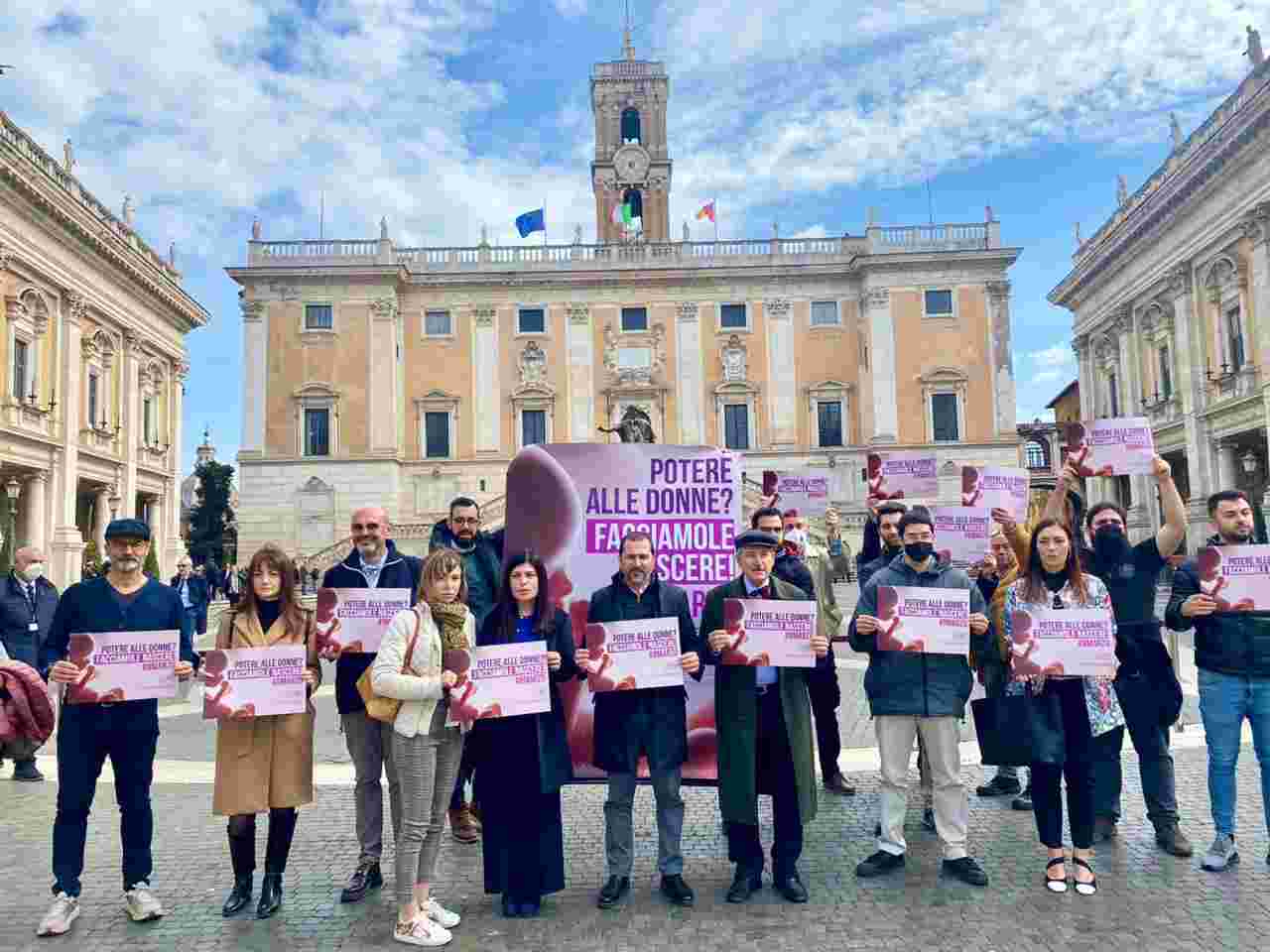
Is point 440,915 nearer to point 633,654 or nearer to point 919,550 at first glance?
point 633,654

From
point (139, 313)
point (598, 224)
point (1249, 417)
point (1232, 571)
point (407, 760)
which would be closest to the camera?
point (407, 760)

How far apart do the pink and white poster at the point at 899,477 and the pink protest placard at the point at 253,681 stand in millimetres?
5374

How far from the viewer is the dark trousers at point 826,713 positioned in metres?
6.80

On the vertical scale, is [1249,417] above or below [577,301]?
below

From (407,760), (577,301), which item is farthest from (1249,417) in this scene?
(407,760)

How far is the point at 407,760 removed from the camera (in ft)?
14.3

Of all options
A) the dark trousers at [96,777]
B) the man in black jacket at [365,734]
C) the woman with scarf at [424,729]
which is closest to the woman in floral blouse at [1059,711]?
the woman with scarf at [424,729]

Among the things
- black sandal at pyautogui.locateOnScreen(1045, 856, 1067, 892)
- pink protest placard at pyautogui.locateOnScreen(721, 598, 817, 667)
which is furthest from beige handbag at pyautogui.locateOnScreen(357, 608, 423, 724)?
black sandal at pyautogui.locateOnScreen(1045, 856, 1067, 892)

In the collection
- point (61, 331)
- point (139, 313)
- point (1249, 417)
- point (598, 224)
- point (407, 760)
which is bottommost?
point (407, 760)

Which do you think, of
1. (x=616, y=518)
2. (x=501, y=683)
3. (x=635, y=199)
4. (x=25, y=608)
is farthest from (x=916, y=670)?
(x=635, y=199)

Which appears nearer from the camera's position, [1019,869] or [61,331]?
[1019,869]

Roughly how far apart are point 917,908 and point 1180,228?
3102 centimetres

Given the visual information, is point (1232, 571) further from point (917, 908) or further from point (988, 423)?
point (988, 423)

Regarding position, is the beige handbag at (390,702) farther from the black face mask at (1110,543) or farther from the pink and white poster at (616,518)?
the black face mask at (1110,543)
